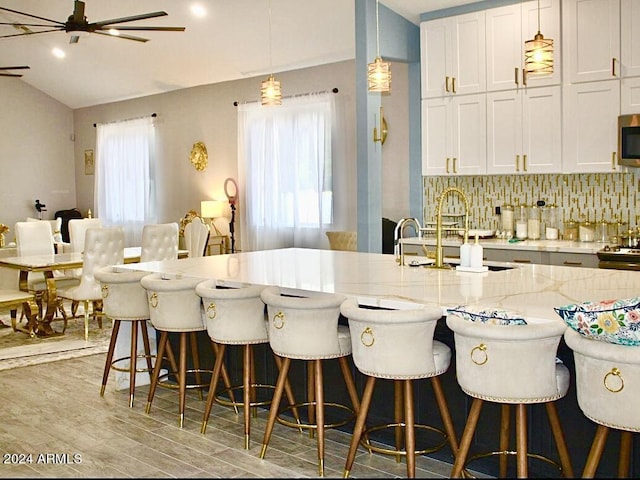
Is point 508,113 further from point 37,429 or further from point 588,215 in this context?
point 37,429

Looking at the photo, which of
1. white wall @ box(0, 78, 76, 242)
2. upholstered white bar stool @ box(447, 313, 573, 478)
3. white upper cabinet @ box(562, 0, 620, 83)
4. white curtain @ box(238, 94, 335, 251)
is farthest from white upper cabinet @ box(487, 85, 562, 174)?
white wall @ box(0, 78, 76, 242)

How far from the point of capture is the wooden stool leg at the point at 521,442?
2.85 metres

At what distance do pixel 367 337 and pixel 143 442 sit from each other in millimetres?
1628

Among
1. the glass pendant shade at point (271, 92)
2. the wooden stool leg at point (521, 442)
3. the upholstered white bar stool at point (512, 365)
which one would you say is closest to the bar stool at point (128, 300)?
the glass pendant shade at point (271, 92)

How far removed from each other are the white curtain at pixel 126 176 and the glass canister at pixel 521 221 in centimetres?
684

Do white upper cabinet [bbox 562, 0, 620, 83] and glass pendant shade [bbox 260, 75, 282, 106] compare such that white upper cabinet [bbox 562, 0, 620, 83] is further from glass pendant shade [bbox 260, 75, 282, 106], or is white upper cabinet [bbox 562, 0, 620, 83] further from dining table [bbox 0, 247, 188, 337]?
dining table [bbox 0, 247, 188, 337]

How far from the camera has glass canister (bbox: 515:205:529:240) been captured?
6566 millimetres

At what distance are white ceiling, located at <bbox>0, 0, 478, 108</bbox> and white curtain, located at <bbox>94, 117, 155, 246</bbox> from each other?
62 cm

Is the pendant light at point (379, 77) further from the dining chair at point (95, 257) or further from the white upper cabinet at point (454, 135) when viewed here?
the dining chair at point (95, 257)

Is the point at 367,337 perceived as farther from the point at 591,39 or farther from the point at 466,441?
the point at 591,39

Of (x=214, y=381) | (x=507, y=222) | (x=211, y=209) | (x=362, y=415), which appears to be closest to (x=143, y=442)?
(x=214, y=381)

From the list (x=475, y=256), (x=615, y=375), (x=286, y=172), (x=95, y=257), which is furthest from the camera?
(x=286, y=172)

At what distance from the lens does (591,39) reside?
228 inches

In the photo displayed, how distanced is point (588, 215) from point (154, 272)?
3633mm
